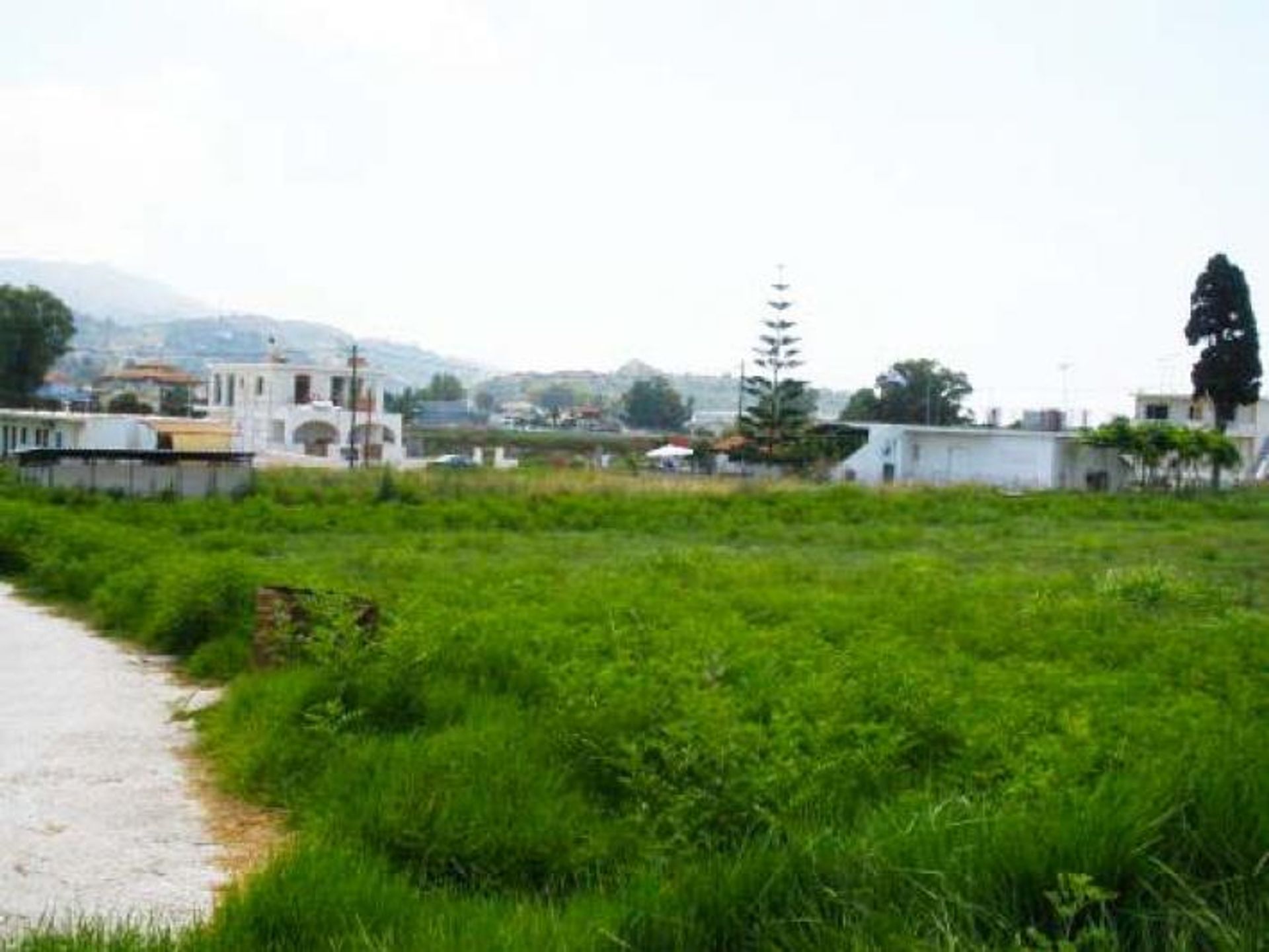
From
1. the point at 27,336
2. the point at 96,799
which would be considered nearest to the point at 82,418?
the point at 27,336

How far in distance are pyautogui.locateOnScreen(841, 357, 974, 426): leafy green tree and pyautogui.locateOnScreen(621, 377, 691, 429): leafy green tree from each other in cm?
3004

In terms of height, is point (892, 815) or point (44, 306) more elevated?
A: point (44, 306)

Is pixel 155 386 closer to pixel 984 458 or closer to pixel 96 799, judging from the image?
pixel 984 458

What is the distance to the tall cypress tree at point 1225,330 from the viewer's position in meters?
47.2

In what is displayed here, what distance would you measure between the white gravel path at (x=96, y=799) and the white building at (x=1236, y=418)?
170 ft

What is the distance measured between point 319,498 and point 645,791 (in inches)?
919

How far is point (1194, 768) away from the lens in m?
4.57

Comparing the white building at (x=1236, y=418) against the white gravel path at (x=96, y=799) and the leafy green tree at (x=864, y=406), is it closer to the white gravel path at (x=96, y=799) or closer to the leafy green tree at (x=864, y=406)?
the leafy green tree at (x=864, y=406)

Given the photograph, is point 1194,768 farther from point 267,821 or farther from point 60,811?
point 60,811

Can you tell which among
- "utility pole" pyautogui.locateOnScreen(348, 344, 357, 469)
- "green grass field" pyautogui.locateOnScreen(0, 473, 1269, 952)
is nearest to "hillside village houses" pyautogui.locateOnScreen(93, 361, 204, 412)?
"utility pole" pyautogui.locateOnScreen(348, 344, 357, 469)

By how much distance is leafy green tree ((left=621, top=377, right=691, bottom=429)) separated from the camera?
106m

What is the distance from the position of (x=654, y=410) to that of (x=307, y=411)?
51.6 m

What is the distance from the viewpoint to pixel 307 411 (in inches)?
2238

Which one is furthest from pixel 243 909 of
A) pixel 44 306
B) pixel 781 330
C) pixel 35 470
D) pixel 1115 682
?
pixel 44 306
